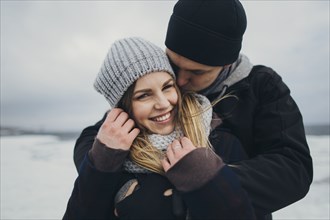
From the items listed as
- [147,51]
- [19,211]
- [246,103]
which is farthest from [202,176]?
[19,211]

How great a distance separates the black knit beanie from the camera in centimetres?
159

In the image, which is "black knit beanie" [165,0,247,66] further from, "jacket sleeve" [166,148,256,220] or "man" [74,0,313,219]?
"jacket sleeve" [166,148,256,220]

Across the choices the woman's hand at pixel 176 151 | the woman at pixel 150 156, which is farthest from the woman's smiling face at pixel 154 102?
the woman's hand at pixel 176 151

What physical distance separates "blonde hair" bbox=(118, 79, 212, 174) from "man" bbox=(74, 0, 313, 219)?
0.16m

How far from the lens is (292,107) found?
1.53 m

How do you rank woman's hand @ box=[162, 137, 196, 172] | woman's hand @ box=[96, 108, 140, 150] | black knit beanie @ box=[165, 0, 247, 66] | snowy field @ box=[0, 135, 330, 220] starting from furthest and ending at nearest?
snowy field @ box=[0, 135, 330, 220] < black knit beanie @ box=[165, 0, 247, 66] < woman's hand @ box=[96, 108, 140, 150] < woman's hand @ box=[162, 137, 196, 172]

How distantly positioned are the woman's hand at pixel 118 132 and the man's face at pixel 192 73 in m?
0.39

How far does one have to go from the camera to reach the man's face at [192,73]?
5.41 ft

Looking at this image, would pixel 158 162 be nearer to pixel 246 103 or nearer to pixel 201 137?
pixel 201 137

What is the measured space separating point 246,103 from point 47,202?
3.74 meters

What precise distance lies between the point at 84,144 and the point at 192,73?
Result: 2.29 ft

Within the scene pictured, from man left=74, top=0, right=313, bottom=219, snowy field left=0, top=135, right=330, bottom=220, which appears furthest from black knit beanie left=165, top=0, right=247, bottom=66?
snowy field left=0, top=135, right=330, bottom=220

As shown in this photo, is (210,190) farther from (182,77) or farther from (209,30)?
(209,30)

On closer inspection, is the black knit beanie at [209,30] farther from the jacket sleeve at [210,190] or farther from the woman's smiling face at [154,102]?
the jacket sleeve at [210,190]
